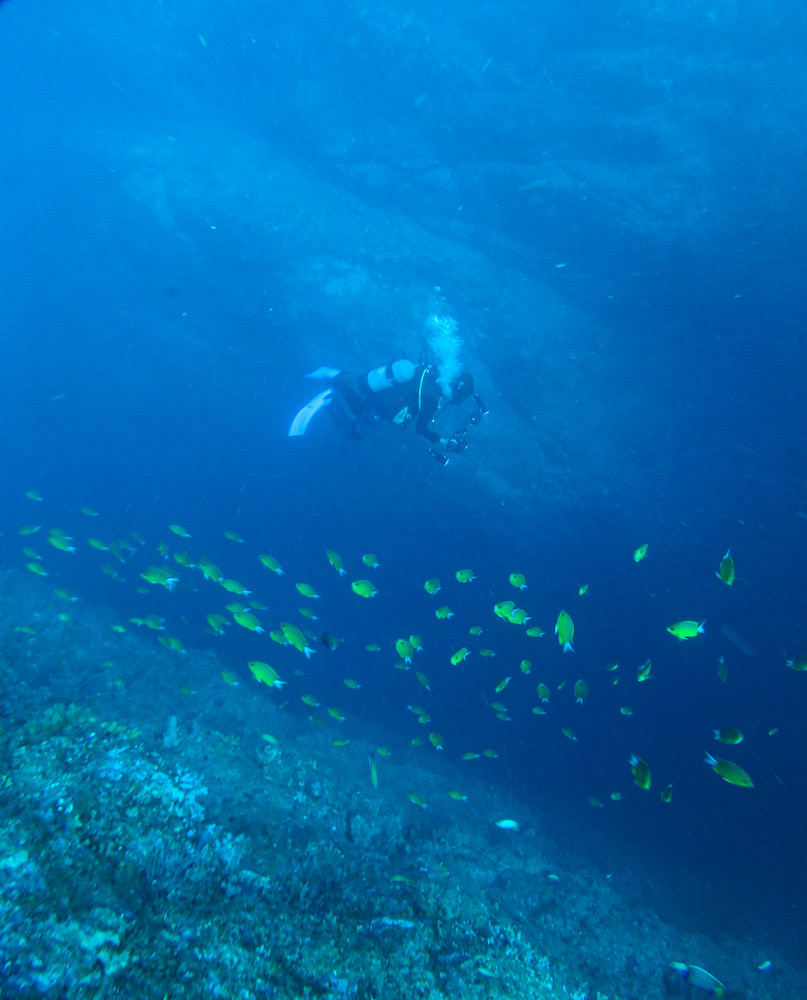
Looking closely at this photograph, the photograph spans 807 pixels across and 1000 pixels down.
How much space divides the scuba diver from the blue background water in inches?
228

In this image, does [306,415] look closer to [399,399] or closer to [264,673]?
[399,399]

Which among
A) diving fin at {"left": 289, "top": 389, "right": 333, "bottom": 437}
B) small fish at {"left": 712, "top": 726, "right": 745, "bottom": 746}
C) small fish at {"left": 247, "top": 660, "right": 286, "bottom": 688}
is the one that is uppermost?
diving fin at {"left": 289, "top": 389, "right": 333, "bottom": 437}

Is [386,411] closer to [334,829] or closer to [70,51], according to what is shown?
[334,829]

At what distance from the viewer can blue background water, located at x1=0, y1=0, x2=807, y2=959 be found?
42.5ft

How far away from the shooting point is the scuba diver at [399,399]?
10.1 m

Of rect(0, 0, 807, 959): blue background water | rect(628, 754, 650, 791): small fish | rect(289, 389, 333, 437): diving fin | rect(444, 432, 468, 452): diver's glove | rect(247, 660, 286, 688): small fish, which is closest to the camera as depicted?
rect(628, 754, 650, 791): small fish

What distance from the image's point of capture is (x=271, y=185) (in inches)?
737

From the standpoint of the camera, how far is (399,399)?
10547mm

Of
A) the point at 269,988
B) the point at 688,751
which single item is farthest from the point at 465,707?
the point at 269,988

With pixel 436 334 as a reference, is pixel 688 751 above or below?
below

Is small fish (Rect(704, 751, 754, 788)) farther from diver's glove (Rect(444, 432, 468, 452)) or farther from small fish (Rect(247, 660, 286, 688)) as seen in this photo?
diver's glove (Rect(444, 432, 468, 452))

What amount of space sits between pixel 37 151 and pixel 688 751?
40334 millimetres

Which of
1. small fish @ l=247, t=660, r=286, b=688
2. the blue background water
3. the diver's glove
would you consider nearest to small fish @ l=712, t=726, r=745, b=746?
small fish @ l=247, t=660, r=286, b=688

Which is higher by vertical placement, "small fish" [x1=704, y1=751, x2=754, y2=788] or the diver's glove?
the diver's glove
